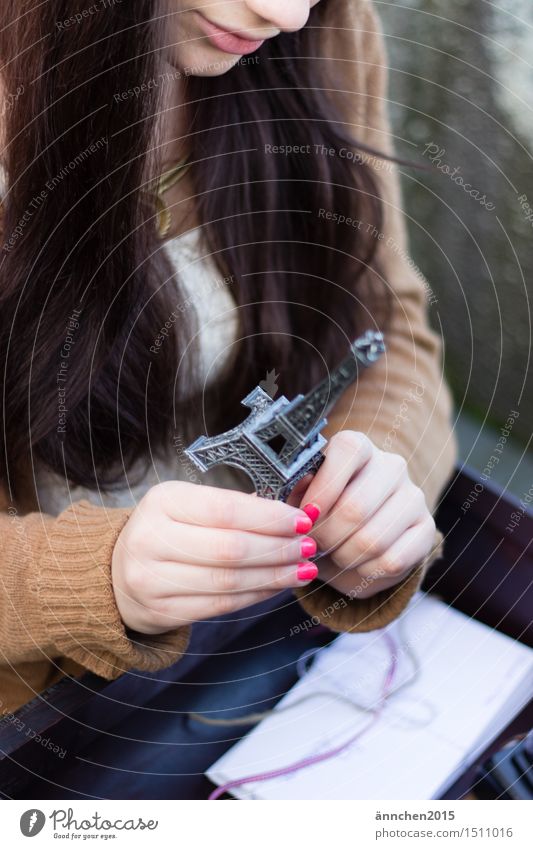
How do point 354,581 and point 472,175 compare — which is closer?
point 354,581

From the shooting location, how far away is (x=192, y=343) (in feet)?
1.49

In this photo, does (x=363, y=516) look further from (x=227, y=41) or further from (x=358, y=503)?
(x=227, y=41)

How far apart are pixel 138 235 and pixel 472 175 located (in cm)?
Result: 28

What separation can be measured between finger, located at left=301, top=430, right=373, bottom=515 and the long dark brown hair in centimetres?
13

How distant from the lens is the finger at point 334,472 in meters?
0.35

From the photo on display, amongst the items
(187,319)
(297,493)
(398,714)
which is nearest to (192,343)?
(187,319)

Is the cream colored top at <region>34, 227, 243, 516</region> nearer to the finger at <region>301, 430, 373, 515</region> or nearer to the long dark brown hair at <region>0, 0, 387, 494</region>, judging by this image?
the long dark brown hair at <region>0, 0, 387, 494</region>

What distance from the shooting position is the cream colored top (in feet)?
1.44

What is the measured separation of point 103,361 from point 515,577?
0.29m

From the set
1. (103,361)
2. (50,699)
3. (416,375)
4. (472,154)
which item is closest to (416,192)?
(472,154)

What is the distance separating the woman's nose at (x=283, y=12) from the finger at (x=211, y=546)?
266mm

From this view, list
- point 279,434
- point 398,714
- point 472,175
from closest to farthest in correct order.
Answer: point 279,434
point 398,714
point 472,175

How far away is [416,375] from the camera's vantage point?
0.50 metres

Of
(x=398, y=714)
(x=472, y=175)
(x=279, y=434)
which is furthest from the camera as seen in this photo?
(x=472, y=175)
